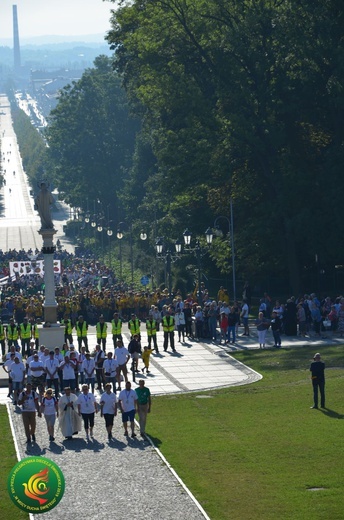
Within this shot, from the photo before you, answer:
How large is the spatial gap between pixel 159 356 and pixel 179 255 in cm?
2360

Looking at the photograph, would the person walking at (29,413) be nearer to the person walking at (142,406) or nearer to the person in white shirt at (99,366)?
the person walking at (142,406)

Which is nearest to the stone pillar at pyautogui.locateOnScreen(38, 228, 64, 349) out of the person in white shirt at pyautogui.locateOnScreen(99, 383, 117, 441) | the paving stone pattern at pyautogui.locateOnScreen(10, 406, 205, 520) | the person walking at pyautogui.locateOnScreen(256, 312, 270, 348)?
the person walking at pyautogui.locateOnScreen(256, 312, 270, 348)

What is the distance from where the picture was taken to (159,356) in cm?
4722

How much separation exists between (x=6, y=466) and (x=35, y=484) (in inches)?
344

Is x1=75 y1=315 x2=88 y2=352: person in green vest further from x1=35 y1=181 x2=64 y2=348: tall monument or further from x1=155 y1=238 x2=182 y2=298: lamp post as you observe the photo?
x1=155 y1=238 x2=182 y2=298: lamp post

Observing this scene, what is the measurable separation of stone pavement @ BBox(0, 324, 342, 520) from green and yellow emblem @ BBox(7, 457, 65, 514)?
381 cm

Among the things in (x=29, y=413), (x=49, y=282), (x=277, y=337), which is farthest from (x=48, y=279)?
(x=29, y=413)

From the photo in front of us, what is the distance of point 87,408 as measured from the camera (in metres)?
32.4

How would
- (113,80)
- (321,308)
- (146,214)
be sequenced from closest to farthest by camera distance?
1. (321,308)
2. (146,214)
3. (113,80)

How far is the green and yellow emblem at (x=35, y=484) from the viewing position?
21.0m

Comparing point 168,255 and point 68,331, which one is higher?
point 168,255

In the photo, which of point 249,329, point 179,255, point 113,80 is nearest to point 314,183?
point 249,329

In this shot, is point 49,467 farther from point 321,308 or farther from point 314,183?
point 314,183

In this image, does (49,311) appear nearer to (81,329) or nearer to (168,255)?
(81,329)
